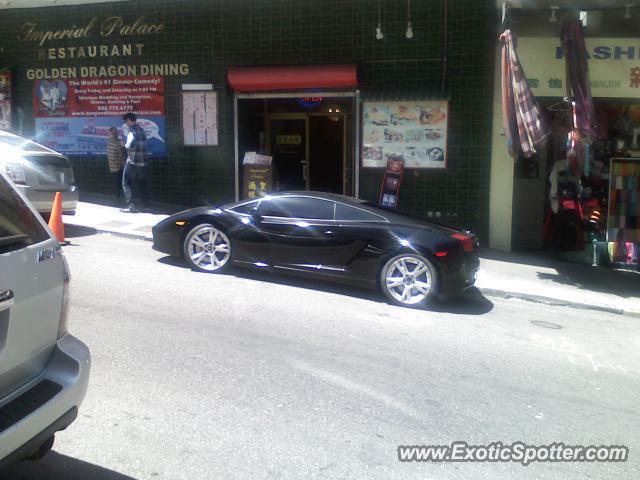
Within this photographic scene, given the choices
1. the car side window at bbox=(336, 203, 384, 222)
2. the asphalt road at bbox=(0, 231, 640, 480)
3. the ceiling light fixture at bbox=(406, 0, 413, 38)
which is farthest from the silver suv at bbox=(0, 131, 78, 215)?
the ceiling light fixture at bbox=(406, 0, 413, 38)

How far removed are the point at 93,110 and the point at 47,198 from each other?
476cm

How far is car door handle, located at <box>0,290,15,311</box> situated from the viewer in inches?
101

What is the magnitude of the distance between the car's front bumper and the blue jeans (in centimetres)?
215

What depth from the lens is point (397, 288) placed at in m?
7.53

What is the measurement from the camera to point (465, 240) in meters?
7.63

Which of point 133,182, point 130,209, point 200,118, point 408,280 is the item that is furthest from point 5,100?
point 408,280

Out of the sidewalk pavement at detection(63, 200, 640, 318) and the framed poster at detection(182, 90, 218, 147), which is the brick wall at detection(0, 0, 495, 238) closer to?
the framed poster at detection(182, 90, 218, 147)

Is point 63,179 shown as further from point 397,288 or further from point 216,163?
point 397,288

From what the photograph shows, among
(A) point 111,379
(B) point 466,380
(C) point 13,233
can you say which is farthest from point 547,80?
(C) point 13,233

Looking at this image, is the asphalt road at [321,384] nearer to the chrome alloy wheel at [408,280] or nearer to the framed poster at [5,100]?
the chrome alloy wheel at [408,280]

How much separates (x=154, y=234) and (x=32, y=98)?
7.76 metres

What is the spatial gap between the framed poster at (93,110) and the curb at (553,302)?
318 inches

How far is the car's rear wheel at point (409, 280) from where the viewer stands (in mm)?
7418

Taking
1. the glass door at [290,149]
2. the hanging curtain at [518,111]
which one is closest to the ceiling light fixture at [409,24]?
the hanging curtain at [518,111]
